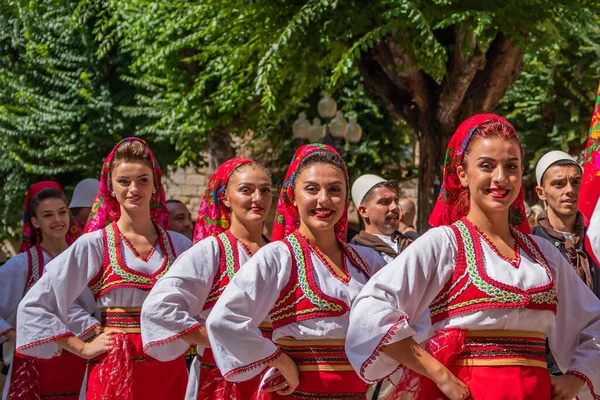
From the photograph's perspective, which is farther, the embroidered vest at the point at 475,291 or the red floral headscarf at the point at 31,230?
the red floral headscarf at the point at 31,230

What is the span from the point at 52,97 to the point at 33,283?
8394 millimetres

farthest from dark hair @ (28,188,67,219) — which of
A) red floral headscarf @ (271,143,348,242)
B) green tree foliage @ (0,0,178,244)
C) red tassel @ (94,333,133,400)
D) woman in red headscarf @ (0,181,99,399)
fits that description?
green tree foliage @ (0,0,178,244)

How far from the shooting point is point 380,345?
10.4ft

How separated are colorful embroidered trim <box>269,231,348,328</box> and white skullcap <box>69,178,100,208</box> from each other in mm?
4216

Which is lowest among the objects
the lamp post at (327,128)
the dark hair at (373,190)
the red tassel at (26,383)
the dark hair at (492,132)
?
the red tassel at (26,383)

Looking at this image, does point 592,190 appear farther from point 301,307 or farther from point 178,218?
point 178,218

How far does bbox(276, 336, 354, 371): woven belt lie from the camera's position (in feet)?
12.1

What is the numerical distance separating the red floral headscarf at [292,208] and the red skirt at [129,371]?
1.03 metres

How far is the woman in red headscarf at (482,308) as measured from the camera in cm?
318

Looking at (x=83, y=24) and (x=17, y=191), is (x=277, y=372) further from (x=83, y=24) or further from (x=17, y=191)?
(x=17, y=191)

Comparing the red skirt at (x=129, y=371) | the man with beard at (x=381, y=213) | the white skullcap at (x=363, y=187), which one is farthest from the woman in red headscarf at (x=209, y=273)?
the white skullcap at (x=363, y=187)

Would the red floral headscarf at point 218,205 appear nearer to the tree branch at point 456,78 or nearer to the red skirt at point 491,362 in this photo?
the red skirt at point 491,362

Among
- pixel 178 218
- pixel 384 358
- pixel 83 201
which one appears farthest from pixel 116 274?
pixel 83 201

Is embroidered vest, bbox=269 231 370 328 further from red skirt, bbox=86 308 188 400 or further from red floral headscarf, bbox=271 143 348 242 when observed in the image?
red skirt, bbox=86 308 188 400
